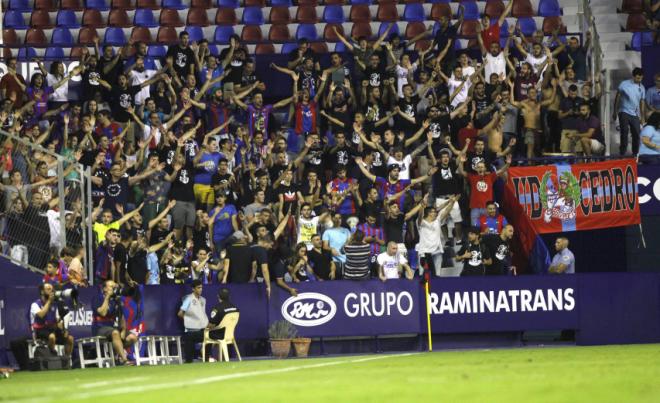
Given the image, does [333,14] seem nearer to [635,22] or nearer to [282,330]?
[635,22]

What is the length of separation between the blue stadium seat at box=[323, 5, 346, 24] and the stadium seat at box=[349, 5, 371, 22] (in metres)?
0.25

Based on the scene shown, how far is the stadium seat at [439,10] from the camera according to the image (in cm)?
2975

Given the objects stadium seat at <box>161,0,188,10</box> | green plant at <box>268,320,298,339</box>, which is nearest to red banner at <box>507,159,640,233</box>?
green plant at <box>268,320,298,339</box>

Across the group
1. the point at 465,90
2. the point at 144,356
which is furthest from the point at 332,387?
the point at 465,90

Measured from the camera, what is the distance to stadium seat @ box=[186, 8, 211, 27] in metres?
30.9

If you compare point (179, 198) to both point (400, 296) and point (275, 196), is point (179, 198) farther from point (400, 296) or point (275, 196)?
point (400, 296)

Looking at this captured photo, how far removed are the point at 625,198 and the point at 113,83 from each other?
35.3 feet

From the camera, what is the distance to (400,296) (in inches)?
888

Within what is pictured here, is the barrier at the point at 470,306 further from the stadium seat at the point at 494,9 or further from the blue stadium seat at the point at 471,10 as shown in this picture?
the blue stadium seat at the point at 471,10

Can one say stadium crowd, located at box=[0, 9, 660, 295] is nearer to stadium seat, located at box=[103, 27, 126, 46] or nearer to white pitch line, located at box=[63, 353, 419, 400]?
stadium seat, located at box=[103, 27, 126, 46]

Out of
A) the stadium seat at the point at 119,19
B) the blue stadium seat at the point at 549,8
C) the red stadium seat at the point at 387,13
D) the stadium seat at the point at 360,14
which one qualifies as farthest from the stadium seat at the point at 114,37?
the blue stadium seat at the point at 549,8

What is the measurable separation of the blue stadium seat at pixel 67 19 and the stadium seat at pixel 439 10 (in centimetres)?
861

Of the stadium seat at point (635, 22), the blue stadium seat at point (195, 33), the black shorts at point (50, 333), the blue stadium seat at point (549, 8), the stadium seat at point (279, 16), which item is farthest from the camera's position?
the stadium seat at point (279, 16)

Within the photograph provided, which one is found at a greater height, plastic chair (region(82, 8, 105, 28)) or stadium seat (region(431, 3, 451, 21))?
plastic chair (region(82, 8, 105, 28))
